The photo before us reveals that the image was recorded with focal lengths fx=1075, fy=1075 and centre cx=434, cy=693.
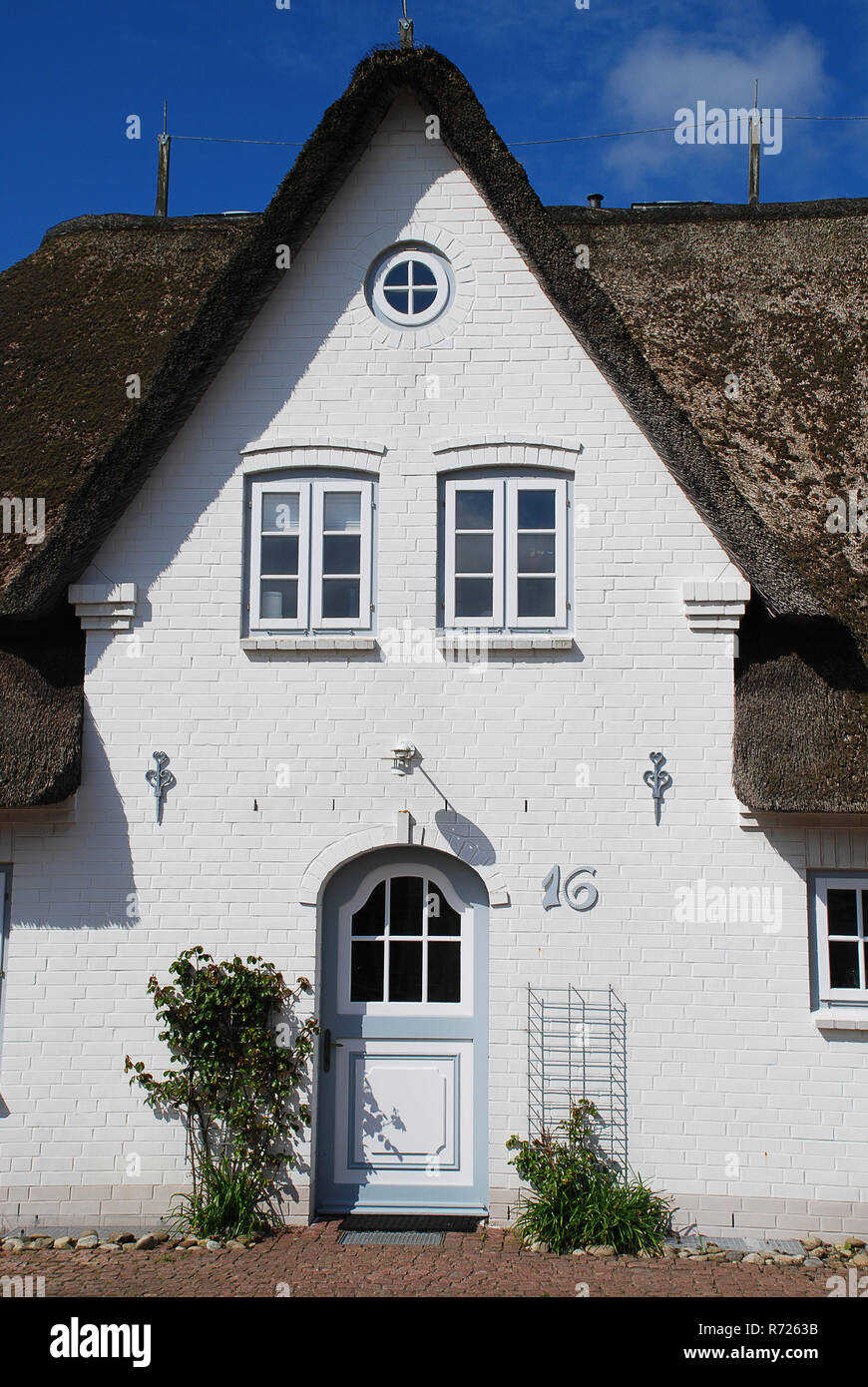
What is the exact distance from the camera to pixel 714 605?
7.49 m

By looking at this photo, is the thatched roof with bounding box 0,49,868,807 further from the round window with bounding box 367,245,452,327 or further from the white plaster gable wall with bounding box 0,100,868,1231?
the round window with bounding box 367,245,452,327

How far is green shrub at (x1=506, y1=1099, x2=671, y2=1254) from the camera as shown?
6.74 meters

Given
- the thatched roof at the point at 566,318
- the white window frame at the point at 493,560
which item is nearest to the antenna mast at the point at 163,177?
the thatched roof at the point at 566,318

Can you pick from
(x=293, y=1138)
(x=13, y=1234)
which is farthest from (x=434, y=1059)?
(x=13, y=1234)

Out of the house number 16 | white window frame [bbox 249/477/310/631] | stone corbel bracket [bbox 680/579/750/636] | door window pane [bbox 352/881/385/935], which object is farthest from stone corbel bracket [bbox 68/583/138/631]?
stone corbel bracket [bbox 680/579/750/636]

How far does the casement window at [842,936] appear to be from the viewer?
7.25 metres

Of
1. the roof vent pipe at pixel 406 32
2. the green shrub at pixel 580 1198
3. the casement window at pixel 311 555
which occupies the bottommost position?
the green shrub at pixel 580 1198

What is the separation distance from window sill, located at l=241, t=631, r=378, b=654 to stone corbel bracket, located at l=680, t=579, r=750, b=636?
2.23 m

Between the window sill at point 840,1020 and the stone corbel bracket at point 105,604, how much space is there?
17.9 ft

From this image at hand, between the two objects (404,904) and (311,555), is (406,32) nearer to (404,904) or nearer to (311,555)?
(311,555)

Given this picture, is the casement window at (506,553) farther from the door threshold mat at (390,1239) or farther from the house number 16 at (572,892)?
the door threshold mat at (390,1239)

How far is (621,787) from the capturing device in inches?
293

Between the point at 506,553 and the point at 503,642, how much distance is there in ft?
2.18
